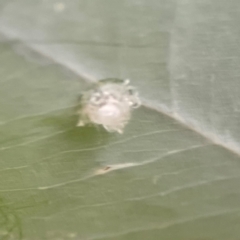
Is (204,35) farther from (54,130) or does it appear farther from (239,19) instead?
(54,130)

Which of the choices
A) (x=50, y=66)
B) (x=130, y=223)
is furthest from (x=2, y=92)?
(x=130, y=223)

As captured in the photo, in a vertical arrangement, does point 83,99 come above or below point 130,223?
above

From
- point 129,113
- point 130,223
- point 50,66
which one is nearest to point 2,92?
point 50,66
